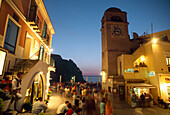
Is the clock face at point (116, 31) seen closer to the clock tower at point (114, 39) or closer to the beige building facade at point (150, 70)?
the clock tower at point (114, 39)

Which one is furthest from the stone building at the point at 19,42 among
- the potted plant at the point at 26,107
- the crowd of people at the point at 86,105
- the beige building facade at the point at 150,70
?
the beige building facade at the point at 150,70

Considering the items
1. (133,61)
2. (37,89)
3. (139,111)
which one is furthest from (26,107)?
(133,61)

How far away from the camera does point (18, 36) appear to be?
7.79 m

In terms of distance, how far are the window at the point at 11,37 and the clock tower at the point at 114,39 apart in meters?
16.9

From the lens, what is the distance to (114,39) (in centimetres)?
2158

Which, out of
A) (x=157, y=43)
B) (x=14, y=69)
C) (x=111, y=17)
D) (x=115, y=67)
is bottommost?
(x=14, y=69)

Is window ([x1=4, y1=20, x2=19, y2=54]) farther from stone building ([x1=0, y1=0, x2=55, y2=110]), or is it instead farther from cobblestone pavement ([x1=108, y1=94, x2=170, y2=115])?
cobblestone pavement ([x1=108, y1=94, x2=170, y2=115])

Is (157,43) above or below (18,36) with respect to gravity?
above

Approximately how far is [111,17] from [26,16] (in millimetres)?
19213

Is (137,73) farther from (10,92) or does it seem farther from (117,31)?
(10,92)

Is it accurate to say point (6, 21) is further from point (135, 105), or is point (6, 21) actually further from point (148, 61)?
point (148, 61)

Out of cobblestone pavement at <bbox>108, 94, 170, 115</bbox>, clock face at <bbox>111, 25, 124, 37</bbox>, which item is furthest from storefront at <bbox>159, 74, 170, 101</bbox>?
clock face at <bbox>111, 25, 124, 37</bbox>

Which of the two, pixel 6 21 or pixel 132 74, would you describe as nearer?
pixel 6 21

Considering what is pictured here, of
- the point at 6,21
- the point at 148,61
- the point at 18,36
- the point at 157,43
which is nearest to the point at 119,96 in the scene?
the point at 148,61
